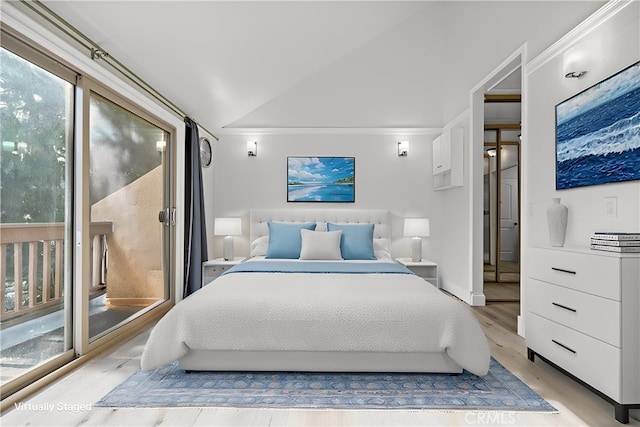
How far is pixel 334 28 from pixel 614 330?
368 centimetres

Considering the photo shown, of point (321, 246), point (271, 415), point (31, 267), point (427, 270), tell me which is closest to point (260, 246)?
point (321, 246)

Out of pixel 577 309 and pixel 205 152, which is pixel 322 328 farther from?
pixel 205 152

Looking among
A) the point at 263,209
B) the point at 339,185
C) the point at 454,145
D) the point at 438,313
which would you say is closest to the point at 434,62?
the point at 454,145

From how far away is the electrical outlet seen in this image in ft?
7.23

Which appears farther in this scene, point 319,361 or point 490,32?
point 490,32

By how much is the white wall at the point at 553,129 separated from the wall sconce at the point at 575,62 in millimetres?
28

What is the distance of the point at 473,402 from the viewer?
6.63 feet

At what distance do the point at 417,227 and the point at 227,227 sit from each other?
2419 millimetres

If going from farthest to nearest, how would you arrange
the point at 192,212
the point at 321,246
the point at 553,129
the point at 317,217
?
1. the point at 317,217
2. the point at 192,212
3. the point at 321,246
4. the point at 553,129

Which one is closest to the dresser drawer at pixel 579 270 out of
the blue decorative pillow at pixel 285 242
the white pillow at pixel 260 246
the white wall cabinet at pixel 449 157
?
the white wall cabinet at pixel 449 157

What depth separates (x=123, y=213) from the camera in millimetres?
3568

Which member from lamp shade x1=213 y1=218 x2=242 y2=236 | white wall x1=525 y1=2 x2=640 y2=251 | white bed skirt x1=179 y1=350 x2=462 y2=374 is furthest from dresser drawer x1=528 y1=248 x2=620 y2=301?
lamp shade x1=213 y1=218 x2=242 y2=236

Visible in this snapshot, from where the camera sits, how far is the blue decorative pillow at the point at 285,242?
4.23 meters

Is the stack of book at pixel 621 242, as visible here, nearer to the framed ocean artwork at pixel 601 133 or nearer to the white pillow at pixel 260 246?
the framed ocean artwork at pixel 601 133
